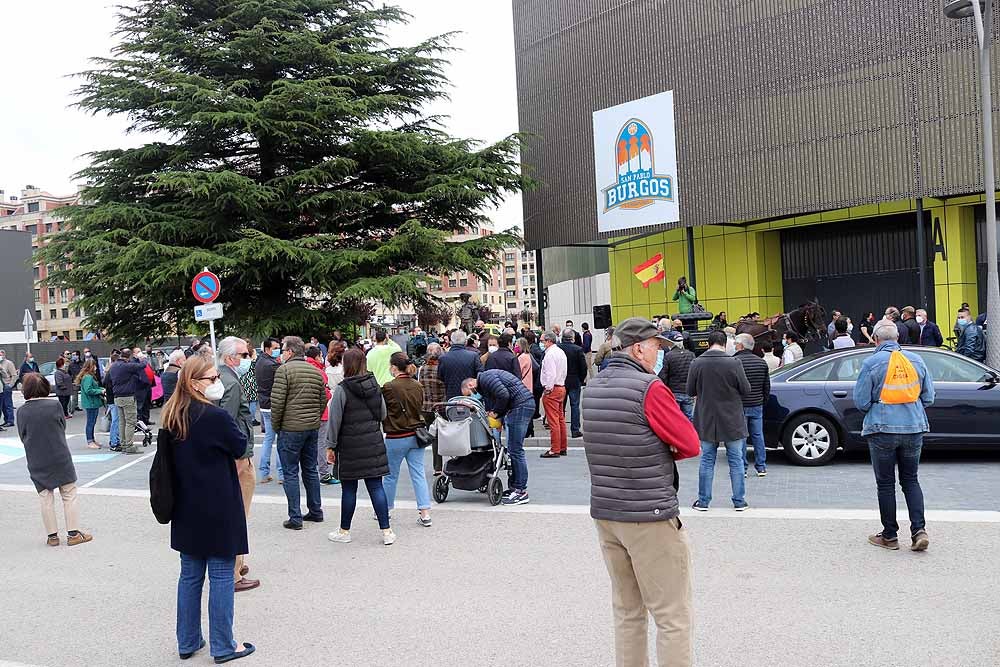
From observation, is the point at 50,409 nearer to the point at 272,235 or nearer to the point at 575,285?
the point at 272,235

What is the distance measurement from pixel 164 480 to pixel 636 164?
1011 inches

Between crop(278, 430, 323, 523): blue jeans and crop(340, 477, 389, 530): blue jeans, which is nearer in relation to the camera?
crop(340, 477, 389, 530): blue jeans

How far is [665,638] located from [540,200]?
2975cm

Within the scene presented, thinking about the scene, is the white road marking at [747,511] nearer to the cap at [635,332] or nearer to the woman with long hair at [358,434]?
the woman with long hair at [358,434]

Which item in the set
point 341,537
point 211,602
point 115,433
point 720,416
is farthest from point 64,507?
point 115,433

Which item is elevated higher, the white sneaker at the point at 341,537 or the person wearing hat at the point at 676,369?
the person wearing hat at the point at 676,369

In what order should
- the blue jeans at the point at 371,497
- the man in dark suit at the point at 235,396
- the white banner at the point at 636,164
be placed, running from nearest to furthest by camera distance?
the man in dark suit at the point at 235,396 → the blue jeans at the point at 371,497 → the white banner at the point at 636,164

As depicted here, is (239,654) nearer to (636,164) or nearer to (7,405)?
(7,405)

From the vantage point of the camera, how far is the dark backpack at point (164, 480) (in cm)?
527

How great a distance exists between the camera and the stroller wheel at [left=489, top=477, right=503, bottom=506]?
31.7 feet

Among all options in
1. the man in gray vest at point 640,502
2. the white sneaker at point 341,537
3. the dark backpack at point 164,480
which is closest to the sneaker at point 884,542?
the man in gray vest at point 640,502

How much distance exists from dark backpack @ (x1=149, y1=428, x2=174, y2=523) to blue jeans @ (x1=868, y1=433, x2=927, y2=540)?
17.8ft

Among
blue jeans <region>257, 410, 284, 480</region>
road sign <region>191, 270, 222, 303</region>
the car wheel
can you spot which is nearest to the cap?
the car wheel

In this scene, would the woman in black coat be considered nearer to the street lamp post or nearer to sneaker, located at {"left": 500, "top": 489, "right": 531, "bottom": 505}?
sneaker, located at {"left": 500, "top": 489, "right": 531, "bottom": 505}
